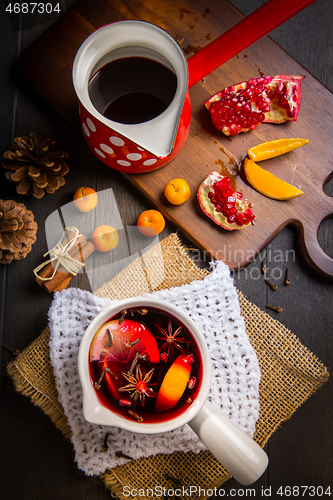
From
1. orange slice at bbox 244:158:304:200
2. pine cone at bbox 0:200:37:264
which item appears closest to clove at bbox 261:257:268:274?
orange slice at bbox 244:158:304:200

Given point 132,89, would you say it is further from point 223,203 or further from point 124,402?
point 124,402

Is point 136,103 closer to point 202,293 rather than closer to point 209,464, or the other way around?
point 202,293

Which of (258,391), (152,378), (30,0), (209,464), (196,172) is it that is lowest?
(209,464)

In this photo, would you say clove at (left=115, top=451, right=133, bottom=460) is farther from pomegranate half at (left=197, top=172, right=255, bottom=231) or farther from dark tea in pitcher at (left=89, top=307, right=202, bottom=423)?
pomegranate half at (left=197, top=172, right=255, bottom=231)

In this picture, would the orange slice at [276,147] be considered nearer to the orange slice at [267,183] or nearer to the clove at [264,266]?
the orange slice at [267,183]

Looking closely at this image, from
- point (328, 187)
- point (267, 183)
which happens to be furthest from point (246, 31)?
point (328, 187)

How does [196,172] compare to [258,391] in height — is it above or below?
above

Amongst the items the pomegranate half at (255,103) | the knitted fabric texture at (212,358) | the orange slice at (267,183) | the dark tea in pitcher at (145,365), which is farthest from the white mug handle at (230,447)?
the pomegranate half at (255,103)

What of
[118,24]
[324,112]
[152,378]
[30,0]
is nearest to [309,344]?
[152,378]
